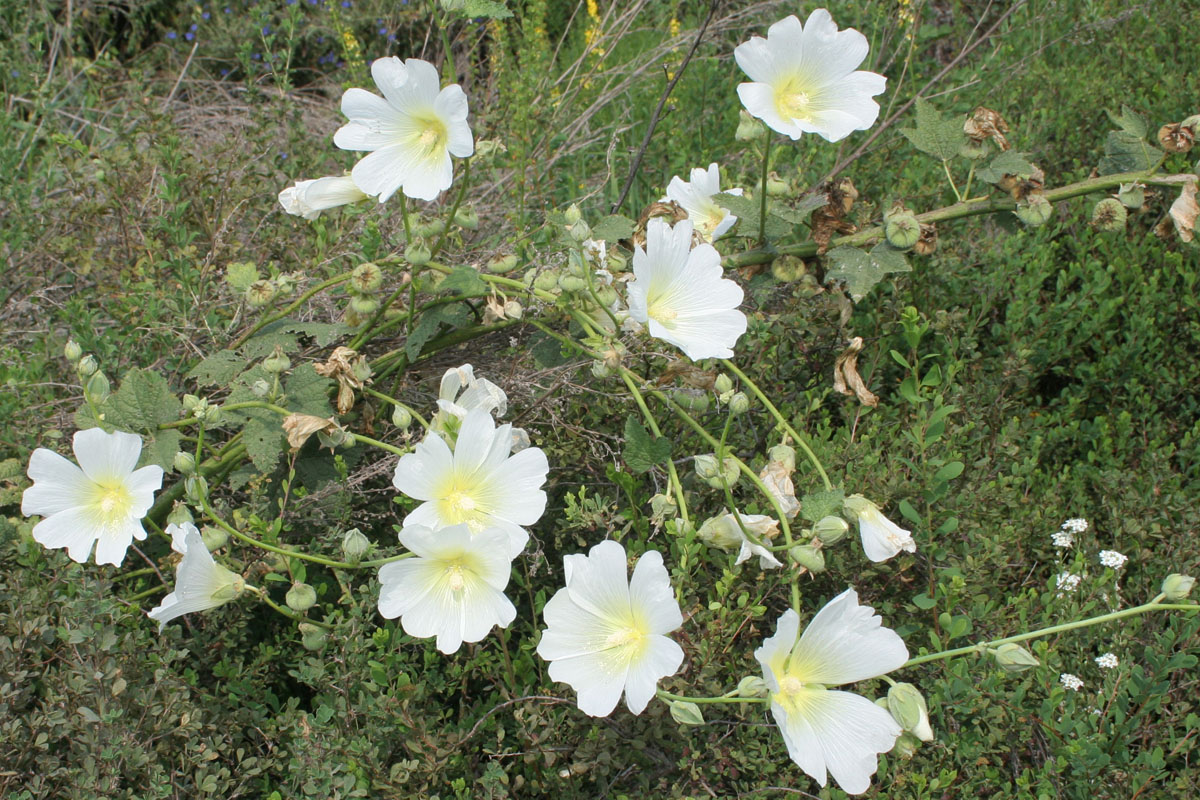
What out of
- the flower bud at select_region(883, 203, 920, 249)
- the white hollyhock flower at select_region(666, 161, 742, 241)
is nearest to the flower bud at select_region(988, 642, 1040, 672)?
the flower bud at select_region(883, 203, 920, 249)

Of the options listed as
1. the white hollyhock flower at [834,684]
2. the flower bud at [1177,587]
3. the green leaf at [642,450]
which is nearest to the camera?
the white hollyhock flower at [834,684]

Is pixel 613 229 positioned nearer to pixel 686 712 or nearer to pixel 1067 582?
pixel 686 712

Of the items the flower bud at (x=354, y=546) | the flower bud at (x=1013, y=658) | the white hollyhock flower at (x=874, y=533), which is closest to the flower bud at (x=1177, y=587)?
the flower bud at (x=1013, y=658)

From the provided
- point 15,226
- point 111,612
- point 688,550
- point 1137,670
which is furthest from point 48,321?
point 1137,670

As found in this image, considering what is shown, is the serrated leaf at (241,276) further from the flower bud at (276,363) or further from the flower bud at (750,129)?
the flower bud at (750,129)

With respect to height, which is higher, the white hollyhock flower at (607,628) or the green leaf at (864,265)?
the green leaf at (864,265)

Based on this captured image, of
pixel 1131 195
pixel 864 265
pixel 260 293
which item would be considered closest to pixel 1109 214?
pixel 1131 195
